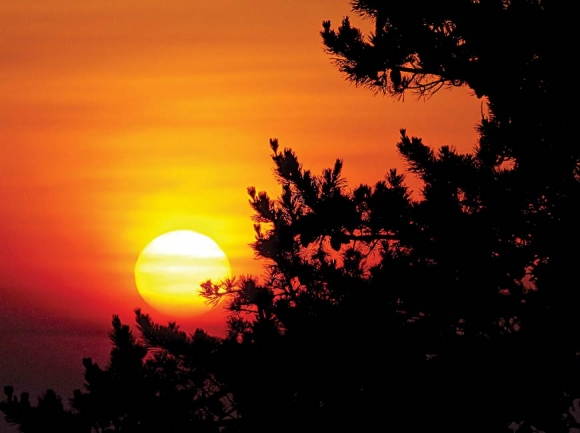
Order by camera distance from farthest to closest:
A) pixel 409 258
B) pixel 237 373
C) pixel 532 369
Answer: pixel 409 258
pixel 237 373
pixel 532 369

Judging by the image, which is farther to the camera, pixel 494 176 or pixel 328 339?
pixel 494 176

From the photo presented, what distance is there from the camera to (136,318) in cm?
955

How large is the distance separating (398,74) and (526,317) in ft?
11.0

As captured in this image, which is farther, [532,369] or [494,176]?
[494,176]

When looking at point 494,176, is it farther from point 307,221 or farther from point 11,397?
point 11,397

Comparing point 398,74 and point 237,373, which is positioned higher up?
point 398,74

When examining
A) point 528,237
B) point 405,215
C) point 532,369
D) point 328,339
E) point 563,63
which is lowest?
point 532,369

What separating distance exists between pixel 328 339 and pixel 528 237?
2331mm

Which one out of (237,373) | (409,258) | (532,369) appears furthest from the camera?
(409,258)

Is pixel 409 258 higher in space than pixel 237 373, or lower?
higher

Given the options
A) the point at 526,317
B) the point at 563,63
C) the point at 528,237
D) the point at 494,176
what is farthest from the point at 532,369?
the point at 563,63

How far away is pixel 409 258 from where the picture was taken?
10414mm

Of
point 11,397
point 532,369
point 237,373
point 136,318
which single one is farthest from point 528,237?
point 11,397

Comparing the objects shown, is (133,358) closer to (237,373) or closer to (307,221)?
(237,373)
